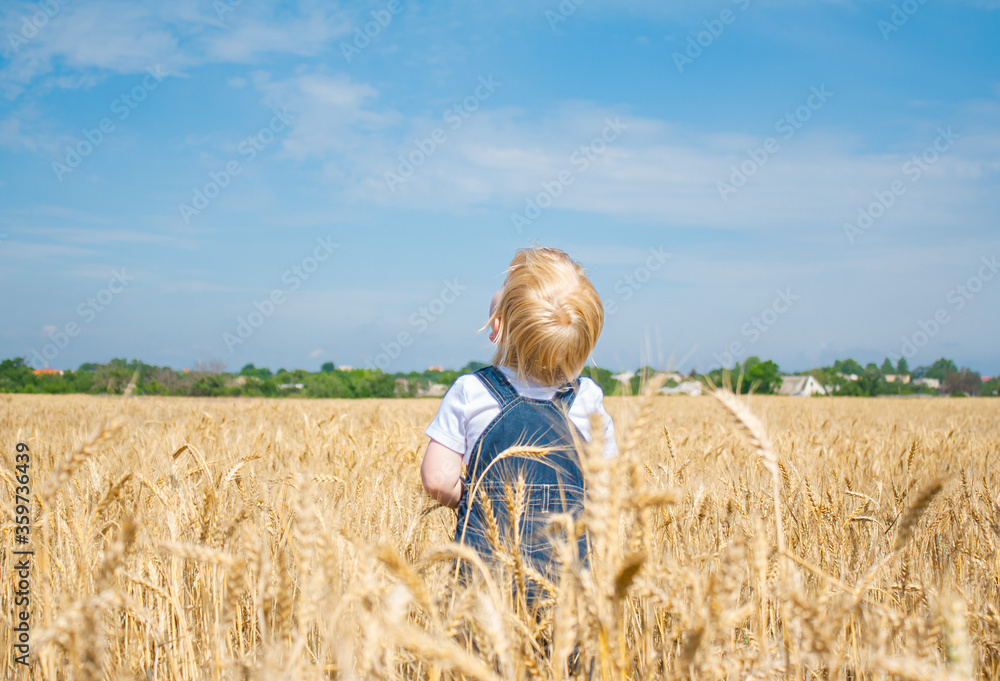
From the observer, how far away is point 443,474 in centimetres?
192

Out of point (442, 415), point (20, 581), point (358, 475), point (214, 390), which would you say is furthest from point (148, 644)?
point (214, 390)

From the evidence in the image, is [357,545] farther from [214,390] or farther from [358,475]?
[214,390]

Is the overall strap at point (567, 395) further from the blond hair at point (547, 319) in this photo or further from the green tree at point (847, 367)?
the green tree at point (847, 367)

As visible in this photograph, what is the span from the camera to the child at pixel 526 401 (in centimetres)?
188

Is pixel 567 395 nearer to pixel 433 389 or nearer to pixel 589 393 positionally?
pixel 589 393

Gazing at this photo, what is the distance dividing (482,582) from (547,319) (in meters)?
0.81

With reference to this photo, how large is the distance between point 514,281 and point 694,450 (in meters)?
2.54

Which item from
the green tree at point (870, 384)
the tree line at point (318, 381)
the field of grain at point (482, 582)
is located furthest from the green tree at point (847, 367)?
the field of grain at point (482, 582)

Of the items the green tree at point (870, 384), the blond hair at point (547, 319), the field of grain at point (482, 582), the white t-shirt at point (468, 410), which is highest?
the green tree at point (870, 384)

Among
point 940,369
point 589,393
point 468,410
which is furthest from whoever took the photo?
point 940,369

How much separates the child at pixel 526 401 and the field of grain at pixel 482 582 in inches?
5.9

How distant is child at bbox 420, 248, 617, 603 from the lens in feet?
6.15

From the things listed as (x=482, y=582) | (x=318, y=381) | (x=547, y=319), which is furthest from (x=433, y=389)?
(x=482, y=582)

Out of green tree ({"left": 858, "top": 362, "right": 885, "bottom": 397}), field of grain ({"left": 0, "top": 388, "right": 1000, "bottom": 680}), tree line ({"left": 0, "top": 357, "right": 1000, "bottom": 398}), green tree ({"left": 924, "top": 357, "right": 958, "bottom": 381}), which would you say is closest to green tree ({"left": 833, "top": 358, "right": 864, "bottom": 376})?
tree line ({"left": 0, "top": 357, "right": 1000, "bottom": 398})
